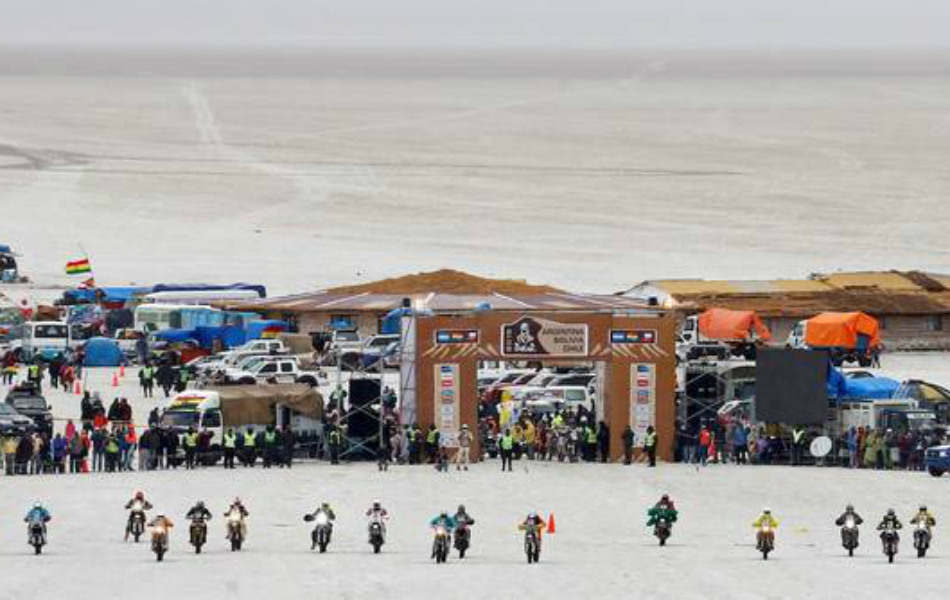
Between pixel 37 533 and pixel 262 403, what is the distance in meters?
13.8

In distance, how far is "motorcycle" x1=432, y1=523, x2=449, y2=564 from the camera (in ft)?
106

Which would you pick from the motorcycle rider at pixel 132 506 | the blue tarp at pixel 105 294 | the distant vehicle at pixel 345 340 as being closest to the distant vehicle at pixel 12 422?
the motorcycle rider at pixel 132 506

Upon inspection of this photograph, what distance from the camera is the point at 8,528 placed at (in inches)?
1391

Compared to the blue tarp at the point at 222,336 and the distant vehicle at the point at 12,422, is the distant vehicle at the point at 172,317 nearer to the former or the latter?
the blue tarp at the point at 222,336

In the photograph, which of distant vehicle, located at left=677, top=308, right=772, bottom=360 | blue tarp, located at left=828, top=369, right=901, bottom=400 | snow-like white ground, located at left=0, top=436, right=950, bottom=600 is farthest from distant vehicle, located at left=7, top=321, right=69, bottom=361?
blue tarp, located at left=828, top=369, right=901, bottom=400

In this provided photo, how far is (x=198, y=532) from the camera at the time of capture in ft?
108

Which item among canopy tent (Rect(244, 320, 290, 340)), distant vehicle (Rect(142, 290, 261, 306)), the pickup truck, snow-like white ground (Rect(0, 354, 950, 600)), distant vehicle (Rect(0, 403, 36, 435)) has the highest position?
distant vehicle (Rect(142, 290, 261, 306))

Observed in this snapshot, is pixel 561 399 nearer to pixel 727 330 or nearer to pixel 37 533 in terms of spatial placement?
pixel 727 330

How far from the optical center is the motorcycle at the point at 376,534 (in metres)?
33.3

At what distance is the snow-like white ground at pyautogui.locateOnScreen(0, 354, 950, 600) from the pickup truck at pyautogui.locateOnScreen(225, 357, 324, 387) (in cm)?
1096

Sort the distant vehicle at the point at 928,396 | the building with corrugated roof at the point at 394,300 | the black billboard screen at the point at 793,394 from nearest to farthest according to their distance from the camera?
the black billboard screen at the point at 793,394
the distant vehicle at the point at 928,396
the building with corrugated roof at the point at 394,300

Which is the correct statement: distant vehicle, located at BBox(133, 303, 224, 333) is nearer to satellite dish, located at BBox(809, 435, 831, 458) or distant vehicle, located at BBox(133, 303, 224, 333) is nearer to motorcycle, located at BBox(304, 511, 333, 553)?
satellite dish, located at BBox(809, 435, 831, 458)

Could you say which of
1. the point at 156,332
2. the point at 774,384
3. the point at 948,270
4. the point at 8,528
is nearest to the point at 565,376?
the point at 774,384

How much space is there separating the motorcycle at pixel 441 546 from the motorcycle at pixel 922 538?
6270 millimetres
